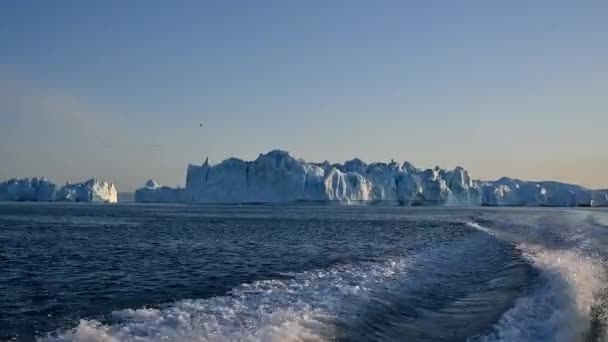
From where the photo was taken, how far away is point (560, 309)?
8.84 metres

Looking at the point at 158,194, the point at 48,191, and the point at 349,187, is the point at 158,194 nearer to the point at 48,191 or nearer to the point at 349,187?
the point at 48,191

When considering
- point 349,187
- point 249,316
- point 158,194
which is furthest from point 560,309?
point 158,194

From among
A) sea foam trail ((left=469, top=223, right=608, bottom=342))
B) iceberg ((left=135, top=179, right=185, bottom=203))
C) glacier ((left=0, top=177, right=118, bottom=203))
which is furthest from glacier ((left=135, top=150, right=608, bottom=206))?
sea foam trail ((left=469, top=223, right=608, bottom=342))

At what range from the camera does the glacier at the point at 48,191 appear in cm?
10875

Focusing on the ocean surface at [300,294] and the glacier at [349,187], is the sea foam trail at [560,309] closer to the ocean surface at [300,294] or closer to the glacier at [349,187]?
the ocean surface at [300,294]

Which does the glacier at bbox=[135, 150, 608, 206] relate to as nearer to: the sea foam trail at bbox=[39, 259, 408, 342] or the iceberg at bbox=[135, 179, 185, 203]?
the iceberg at bbox=[135, 179, 185, 203]

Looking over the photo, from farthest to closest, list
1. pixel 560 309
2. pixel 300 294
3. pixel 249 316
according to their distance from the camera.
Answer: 1. pixel 300 294
2. pixel 560 309
3. pixel 249 316

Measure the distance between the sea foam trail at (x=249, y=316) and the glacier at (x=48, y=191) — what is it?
109748 millimetres

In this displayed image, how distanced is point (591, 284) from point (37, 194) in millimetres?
115864

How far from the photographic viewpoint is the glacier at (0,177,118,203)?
10875 cm

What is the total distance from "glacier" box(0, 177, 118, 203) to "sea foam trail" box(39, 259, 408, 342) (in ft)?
360

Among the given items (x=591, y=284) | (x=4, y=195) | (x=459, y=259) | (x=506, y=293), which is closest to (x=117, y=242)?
(x=459, y=259)

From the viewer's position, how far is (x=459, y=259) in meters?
18.0

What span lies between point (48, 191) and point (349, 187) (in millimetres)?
61827
